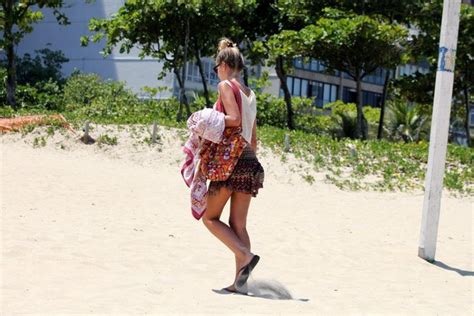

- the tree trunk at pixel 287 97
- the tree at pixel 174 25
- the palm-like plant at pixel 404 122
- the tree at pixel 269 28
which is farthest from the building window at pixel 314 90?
the tree at pixel 174 25

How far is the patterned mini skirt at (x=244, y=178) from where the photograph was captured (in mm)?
6422

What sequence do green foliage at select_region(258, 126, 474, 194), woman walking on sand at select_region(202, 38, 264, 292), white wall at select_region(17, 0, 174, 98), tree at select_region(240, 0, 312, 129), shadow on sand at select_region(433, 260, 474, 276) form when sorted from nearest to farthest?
woman walking on sand at select_region(202, 38, 264, 292)
shadow on sand at select_region(433, 260, 474, 276)
green foliage at select_region(258, 126, 474, 194)
tree at select_region(240, 0, 312, 129)
white wall at select_region(17, 0, 174, 98)

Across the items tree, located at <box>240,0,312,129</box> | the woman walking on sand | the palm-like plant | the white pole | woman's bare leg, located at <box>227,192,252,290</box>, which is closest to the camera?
the woman walking on sand

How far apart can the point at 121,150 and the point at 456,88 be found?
45.0 ft

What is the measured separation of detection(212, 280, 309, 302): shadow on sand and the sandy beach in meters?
0.01

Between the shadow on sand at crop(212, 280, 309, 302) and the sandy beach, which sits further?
the shadow on sand at crop(212, 280, 309, 302)

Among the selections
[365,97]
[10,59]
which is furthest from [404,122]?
[365,97]

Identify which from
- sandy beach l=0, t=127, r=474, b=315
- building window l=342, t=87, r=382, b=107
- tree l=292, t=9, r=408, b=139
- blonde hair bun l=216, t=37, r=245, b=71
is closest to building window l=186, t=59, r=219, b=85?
building window l=342, t=87, r=382, b=107

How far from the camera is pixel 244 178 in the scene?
6430mm

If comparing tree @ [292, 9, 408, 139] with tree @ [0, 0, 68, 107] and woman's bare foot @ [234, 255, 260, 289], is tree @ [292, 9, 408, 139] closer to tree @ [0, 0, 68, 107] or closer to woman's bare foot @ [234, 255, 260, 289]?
tree @ [0, 0, 68, 107]

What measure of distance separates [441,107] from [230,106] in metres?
3.61

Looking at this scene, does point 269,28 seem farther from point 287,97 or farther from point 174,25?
point 174,25

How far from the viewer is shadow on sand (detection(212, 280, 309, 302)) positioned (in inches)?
260

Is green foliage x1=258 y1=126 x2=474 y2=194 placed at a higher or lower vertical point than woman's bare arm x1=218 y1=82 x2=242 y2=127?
lower
